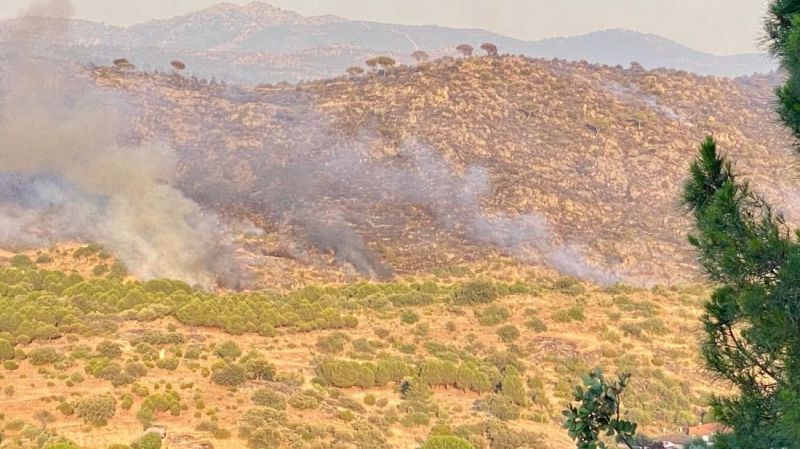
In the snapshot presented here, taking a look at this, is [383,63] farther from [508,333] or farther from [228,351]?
[228,351]

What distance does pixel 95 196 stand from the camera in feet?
137

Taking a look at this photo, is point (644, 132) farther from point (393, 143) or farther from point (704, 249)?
point (704, 249)

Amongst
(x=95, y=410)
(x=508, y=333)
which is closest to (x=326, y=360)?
(x=95, y=410)

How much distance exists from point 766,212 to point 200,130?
61.4 metres

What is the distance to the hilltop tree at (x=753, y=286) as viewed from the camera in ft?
20.0

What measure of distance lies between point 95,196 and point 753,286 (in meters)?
40.9

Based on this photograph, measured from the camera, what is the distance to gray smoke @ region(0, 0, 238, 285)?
3650cm

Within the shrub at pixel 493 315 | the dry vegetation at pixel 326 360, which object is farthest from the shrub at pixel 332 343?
the shrub at pixel 493 315

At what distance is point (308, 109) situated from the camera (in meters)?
68.6

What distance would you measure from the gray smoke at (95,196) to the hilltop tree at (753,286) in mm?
30925

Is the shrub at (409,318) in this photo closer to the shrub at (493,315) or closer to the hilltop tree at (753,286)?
the shrub at (493,315)

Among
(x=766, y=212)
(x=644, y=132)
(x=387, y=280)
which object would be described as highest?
(x=766, y=212)

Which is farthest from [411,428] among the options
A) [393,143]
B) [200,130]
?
[200,130]

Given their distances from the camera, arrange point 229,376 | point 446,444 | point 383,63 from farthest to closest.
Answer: point 383,63, point 229,376, point 446,444
